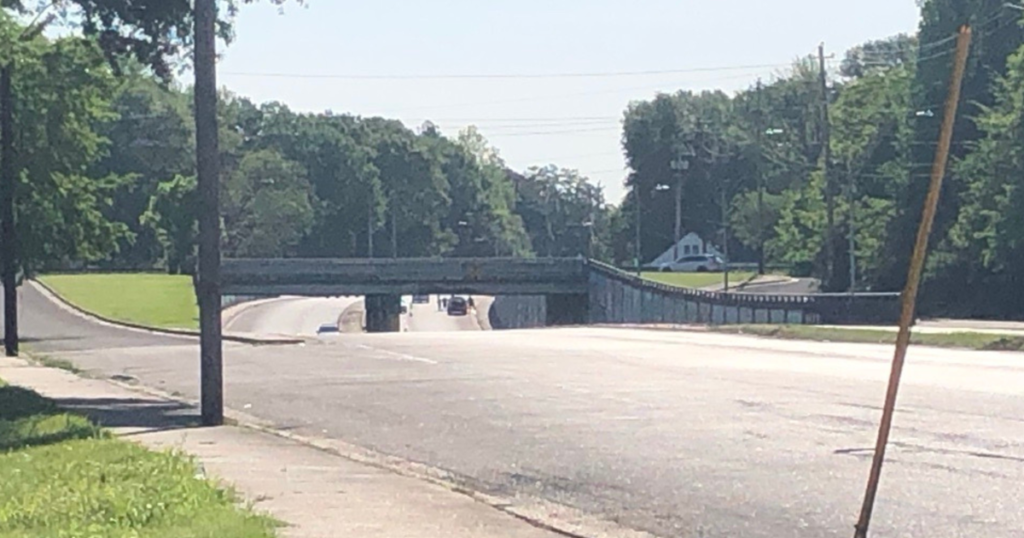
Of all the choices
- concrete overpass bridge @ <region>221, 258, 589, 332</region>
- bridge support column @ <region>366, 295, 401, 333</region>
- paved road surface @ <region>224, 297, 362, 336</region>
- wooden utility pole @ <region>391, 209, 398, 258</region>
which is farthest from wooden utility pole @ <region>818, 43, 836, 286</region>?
wooden utility pole @ <region>391, 209, 398, 258</region>

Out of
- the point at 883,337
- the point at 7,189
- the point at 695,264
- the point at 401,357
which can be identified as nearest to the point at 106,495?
the point at 401,357

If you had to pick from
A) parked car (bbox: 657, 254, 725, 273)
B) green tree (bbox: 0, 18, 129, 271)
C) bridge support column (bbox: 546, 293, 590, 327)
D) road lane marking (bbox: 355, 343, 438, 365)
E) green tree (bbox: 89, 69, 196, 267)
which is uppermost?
green tree (bbox: 89, 69, 196, 267)

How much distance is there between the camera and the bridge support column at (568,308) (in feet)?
318

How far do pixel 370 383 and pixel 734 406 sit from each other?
830 centimetres

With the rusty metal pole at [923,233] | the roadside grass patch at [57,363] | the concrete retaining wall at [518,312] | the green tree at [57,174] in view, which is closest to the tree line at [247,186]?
the green tree at [57,174]

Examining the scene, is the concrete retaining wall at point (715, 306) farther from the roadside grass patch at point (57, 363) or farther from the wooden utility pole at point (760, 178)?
the wooden utility pole at point (760, 178)

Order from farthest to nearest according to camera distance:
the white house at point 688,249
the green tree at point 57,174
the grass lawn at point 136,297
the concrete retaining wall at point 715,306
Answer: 1. the white house at point 688,249
2. the grass lawn at point 136,297
3. the concrete retaining wall at point 715,306
4. the green tree at point 57,174

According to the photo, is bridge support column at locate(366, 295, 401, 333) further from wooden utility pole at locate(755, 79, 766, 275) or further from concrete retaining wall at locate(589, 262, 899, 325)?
wooden utility pole at locate(755, 79, 766, 275)

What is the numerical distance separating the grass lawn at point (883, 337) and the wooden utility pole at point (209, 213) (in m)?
14.6

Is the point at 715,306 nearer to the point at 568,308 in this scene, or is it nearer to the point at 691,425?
the point at 568,308

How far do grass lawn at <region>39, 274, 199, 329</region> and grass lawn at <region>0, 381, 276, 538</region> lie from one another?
41475mm

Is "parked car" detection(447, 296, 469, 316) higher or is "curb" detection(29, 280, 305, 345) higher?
"curb" detection(29, 280, 305, 345)

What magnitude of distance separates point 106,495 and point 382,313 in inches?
3807

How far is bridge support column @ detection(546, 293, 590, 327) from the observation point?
318 ft
